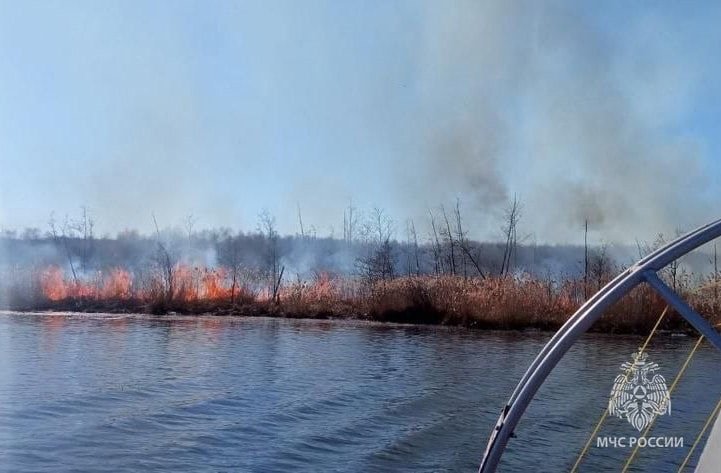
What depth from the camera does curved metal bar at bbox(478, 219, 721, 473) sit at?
3.04 meters

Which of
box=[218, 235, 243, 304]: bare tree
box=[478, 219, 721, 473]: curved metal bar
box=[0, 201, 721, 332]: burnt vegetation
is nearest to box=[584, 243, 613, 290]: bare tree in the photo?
box=[0, 201, 721, 332]: burnt vegetation

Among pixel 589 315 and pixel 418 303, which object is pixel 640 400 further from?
pixel 418 303

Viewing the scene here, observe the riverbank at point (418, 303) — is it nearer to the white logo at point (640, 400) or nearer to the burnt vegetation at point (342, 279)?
the burnt vegetation at point (342, 279)

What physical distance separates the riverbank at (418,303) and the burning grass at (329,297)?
21 millimetres

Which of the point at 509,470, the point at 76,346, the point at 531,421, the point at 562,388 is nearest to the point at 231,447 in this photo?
the point at 509,470

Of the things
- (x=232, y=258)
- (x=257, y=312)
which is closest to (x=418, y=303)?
(x=257, y=312)

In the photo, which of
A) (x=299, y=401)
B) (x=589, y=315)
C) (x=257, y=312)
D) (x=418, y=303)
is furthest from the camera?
(x=257, y=312)

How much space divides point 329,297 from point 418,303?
2183 mm

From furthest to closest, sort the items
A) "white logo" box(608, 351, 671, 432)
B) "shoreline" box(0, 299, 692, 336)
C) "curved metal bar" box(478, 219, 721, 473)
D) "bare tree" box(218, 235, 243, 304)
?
"bare tree" box(218, 235, 243, 304)
"shoreline" box(0, 299, 692, 336)
"white logo" box(608, 351, 671, 432)
"curved metal bar" box(478, 219, 721, 473)

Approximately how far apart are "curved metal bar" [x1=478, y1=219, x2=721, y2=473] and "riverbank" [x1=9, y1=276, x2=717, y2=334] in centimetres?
1203

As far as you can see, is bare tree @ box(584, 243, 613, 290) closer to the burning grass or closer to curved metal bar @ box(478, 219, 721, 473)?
the burning grass

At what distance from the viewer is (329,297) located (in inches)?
725

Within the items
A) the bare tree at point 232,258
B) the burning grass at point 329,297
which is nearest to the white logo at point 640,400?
the burning grass at point 329,297

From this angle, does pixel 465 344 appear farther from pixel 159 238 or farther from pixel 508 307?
pixel 159 238
